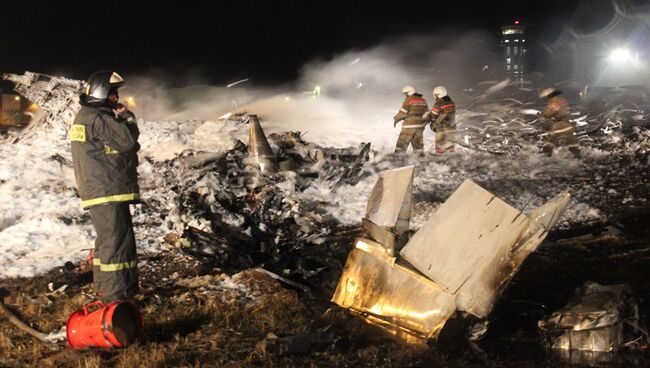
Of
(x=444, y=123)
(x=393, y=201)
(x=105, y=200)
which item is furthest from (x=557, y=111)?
(x=105, y=200)

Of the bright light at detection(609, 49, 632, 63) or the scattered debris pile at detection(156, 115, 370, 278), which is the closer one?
the scattered debris pile at detection(156, 115, 370, 278)

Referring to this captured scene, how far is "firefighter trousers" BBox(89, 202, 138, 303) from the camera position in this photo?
3.58 m

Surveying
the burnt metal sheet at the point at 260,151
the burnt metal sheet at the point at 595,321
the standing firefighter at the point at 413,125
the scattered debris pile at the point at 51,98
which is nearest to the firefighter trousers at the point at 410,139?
the standing firefighter at the point at 413,125

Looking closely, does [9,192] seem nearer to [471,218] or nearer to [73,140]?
[73,140]

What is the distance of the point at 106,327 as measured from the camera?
2861 mm

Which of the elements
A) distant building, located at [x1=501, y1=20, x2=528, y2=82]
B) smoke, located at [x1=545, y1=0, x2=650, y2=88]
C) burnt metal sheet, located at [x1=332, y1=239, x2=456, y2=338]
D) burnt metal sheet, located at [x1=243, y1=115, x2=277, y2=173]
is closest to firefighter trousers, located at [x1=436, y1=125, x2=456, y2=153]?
burnt metal sheet, located at [x1=243, y1=115, x2=277, y2=173]

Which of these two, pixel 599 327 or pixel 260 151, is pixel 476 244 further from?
pixel 260 151

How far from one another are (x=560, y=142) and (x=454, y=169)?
8.73 feet

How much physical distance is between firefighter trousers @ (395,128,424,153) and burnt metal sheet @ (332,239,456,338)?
6.46 metres

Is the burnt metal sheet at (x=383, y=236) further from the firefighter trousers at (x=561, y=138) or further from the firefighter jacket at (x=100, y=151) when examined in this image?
the firefighter trousers at (x=561, y=138)

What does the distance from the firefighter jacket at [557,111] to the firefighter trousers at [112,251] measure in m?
8.65

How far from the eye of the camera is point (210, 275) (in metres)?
4.34

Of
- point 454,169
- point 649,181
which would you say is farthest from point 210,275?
point 649,181

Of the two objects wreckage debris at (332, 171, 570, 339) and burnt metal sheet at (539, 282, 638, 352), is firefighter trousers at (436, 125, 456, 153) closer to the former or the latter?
wreckage debris at (332, 171, 570, 339)
